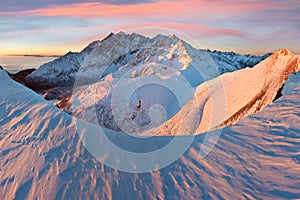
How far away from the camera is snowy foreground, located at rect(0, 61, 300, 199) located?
19.1ft

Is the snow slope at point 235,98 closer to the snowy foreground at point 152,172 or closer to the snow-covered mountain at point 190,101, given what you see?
the snow-covered mountain at point 190,101

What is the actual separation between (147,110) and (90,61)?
15951cm

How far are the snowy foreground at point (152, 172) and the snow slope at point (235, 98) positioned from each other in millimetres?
6125

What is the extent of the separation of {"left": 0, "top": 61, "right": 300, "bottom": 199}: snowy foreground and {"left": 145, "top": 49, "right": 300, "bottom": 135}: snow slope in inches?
241

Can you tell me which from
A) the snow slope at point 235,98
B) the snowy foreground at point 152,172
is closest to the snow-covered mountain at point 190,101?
the snow slope at point 235,98

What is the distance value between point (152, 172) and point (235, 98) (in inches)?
484

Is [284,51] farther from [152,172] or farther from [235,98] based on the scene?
[152,172]

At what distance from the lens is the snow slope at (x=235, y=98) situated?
14.4m

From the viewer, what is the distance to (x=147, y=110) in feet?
90.8

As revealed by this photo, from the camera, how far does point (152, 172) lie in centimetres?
650

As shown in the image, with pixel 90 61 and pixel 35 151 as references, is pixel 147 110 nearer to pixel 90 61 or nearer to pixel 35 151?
pixel 35 151

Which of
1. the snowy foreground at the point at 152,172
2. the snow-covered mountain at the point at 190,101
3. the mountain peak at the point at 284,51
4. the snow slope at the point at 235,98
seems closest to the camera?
the snowy foreground at the point at 152,172

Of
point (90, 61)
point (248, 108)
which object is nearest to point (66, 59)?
point (90, 61)

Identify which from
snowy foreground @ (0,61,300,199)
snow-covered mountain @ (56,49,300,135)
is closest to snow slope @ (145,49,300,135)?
snow-covered mountain @ (56,49,300,135)
